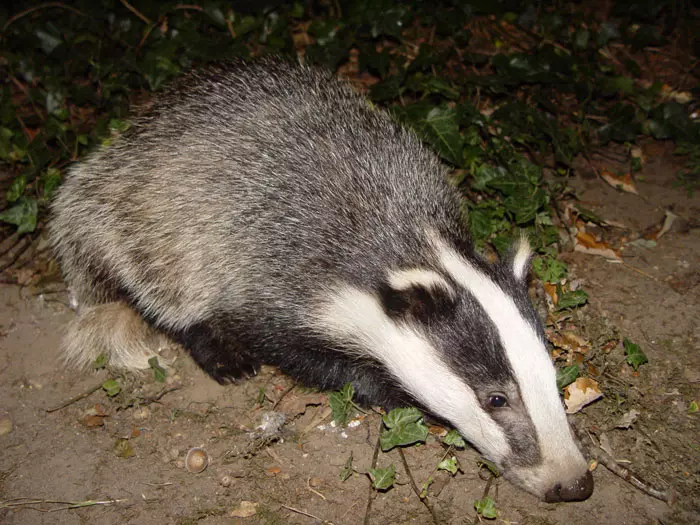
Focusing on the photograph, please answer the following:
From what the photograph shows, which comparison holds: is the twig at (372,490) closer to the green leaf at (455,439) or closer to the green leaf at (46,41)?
the green leaf at (455,439)

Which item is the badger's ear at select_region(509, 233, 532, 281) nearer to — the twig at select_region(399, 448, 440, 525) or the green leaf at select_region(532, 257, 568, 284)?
the green leaf at select_region(532, 257, 568, 284)

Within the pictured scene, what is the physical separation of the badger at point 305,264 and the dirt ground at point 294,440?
0.24 m

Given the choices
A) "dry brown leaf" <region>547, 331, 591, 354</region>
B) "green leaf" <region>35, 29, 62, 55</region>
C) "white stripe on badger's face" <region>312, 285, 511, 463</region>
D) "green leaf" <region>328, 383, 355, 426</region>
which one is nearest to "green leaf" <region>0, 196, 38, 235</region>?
"green leaf" <region>35, 29, 62, 55</region>

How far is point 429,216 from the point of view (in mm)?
3393

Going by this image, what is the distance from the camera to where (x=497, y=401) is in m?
2.81

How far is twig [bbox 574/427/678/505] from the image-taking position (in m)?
2.95

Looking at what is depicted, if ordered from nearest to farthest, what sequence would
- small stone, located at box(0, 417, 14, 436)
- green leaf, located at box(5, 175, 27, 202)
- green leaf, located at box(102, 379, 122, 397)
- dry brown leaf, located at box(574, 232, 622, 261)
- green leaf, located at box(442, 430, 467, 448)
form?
1. green leaf, located at box(442, 430, 467, 448)
2. small stone, located at box(0, 417, 14, 436)
3. green leaf, located at box(102, 379, 122, 397)
4. dry brown leaf, located at box(574, 232, 622, 261)
5. green leaf, located at box(5, 175, 27, 202)

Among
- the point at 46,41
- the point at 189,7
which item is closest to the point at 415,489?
the point at 189,7

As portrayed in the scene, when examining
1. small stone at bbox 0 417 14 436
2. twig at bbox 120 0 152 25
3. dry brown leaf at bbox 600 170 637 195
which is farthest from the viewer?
twig at bbox 120 0 152 25

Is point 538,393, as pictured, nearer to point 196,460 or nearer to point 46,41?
point 196,460

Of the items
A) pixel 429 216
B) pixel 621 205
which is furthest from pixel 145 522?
pixel 621 205

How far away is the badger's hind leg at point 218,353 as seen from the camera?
3.81 metres

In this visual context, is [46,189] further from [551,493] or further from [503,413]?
[551,493]

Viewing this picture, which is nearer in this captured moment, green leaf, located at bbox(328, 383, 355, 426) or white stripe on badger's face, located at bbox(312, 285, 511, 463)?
white stripe on badger's face, located at bbox(312, 285, 511, 463)
